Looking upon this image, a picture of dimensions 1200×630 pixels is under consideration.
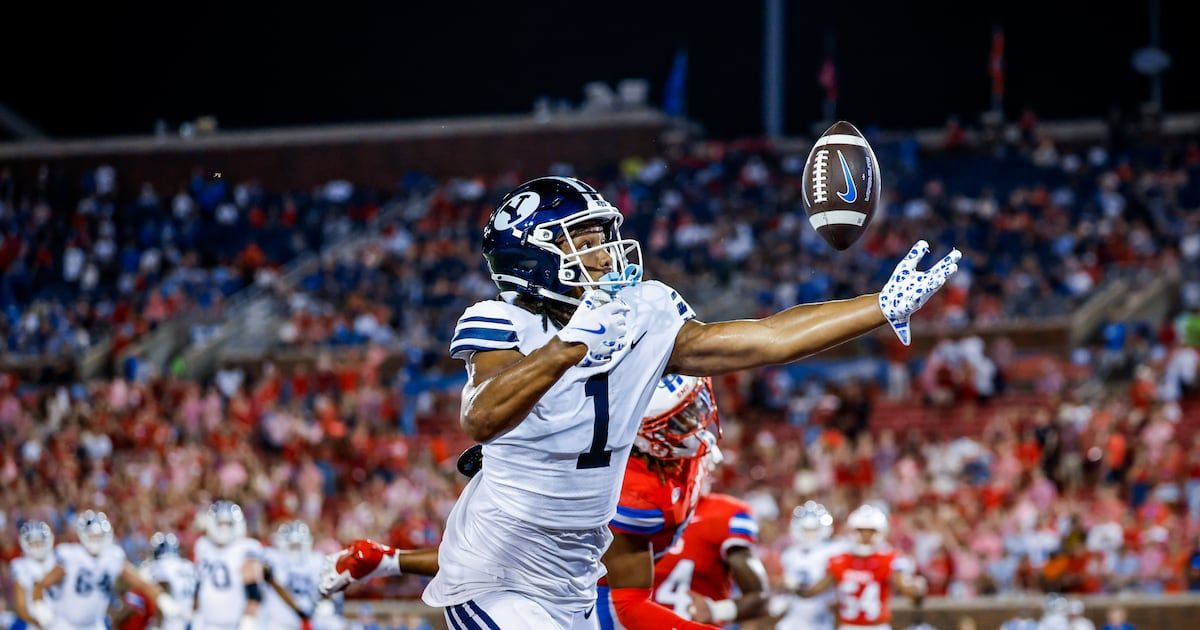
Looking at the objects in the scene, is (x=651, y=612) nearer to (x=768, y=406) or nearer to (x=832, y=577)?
(x=832, y=577)

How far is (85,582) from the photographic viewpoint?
10750 millimetres

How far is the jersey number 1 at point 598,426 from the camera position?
4391 mm

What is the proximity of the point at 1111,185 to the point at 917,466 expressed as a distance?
8550 millimetres

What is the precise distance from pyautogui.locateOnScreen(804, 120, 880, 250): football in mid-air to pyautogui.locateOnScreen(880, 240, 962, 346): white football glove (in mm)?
494

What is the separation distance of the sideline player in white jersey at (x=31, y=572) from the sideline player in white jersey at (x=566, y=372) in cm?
694

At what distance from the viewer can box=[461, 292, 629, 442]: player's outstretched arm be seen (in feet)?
13.1

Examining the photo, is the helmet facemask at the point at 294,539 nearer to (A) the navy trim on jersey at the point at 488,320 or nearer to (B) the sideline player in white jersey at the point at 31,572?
(B) the sideline player in white jersey at the point at 31,572

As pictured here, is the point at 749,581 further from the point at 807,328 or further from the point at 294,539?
the point at 294,539

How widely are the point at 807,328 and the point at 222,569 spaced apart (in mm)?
7194

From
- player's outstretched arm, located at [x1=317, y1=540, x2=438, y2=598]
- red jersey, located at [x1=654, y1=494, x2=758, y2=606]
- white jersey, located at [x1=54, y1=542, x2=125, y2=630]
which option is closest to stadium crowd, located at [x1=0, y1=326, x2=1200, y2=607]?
white jersey, located at [x1=54, y1=542, x2=125, y2=630]

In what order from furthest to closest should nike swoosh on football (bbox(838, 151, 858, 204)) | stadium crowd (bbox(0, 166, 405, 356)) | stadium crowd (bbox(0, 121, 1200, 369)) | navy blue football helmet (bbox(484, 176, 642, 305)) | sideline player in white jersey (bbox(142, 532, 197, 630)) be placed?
stadium crowd (bbox(0, 166, 405, 356)) < stadium crowd (bbox(0, 121, 1200, 369)) < sideline player in white jersey (bbox(142, 532, 197, 630)) < nike swoosh on football (bbox(838, 151, 858, 204)) < navy blue football helmet (bbox(484, 176, 642, 305))

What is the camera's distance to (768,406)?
1797 centimetres

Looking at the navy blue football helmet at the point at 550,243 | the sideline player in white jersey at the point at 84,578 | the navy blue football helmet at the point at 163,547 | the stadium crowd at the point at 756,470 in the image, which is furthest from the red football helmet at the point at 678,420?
the stadium crowd at the point at 756,470

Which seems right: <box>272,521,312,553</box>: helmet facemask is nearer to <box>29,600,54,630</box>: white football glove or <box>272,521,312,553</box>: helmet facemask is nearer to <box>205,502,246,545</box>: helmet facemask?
<box>205,502,246,545</box>: helmet facemask
